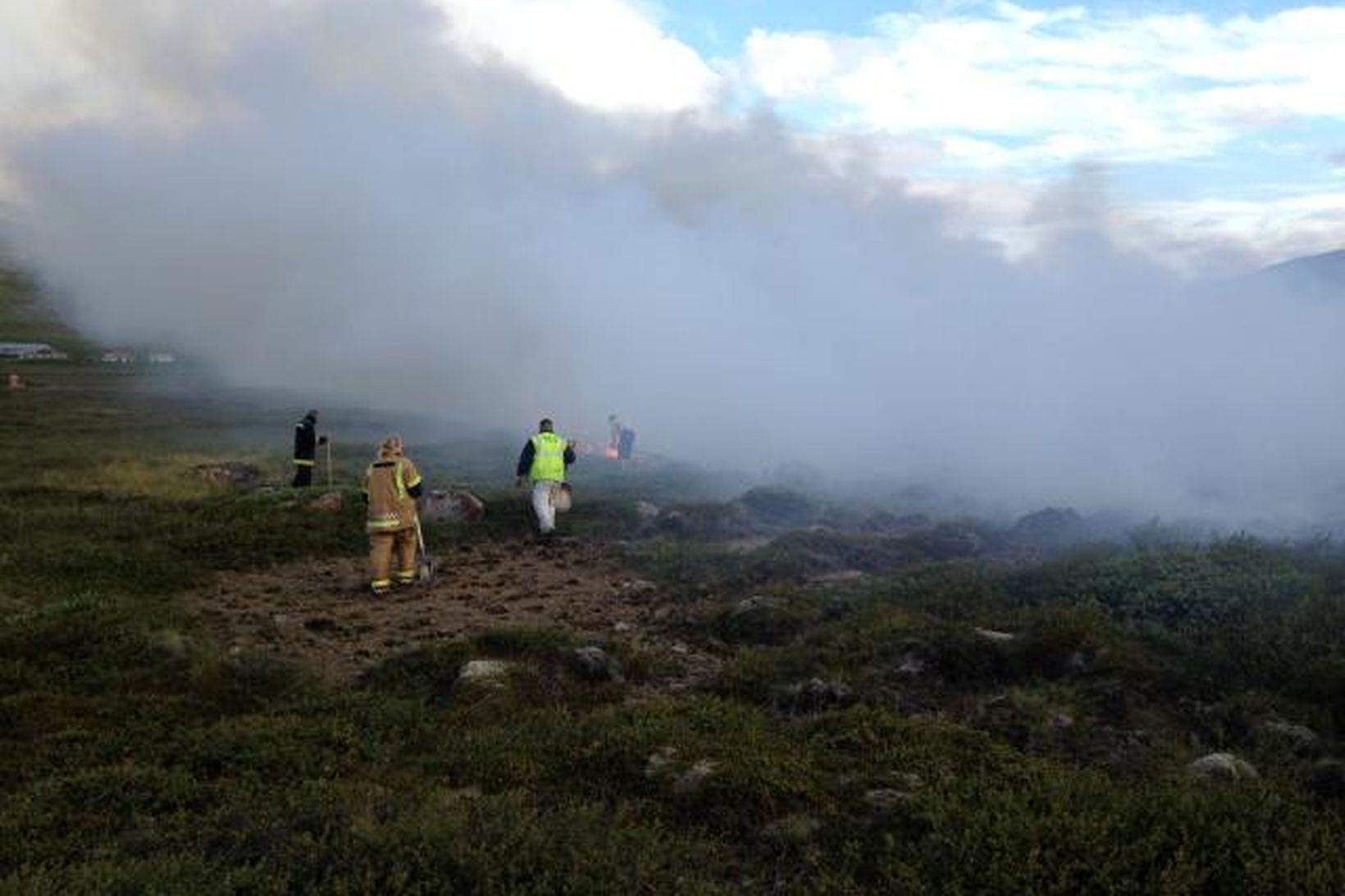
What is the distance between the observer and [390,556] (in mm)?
14594

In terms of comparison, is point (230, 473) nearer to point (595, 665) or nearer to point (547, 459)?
point (547, 459)

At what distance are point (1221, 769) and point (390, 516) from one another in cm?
1061

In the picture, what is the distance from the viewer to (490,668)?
973cm

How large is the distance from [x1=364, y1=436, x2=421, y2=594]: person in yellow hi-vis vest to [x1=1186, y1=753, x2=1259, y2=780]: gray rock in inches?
403

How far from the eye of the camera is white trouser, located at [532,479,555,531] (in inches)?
730

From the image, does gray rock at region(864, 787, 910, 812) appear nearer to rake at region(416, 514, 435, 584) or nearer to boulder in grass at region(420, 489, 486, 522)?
rake at region(416, 514, 435, 584)

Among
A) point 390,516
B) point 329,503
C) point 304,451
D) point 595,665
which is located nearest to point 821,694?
point 595,665

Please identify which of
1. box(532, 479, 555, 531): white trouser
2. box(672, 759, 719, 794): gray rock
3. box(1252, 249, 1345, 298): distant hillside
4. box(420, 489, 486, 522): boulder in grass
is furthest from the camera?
box(1252, 249, 1345, 298): distant hillside

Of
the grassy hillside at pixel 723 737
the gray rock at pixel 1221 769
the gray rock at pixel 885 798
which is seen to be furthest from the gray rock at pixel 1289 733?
the gray rock at pixel 885 798

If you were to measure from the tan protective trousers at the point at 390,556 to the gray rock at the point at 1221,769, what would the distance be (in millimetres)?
10267

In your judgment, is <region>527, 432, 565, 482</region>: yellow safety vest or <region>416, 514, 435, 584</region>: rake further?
<region>527, 432, 565, 482</region>: yellow safety vest

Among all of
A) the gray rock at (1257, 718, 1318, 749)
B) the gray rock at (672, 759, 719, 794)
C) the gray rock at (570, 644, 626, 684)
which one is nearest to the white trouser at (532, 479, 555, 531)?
the gray rock at (570, 644, 626, 684)

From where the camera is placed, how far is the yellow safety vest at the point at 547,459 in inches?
719

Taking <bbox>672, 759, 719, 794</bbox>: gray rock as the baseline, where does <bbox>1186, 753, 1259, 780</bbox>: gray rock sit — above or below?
above
